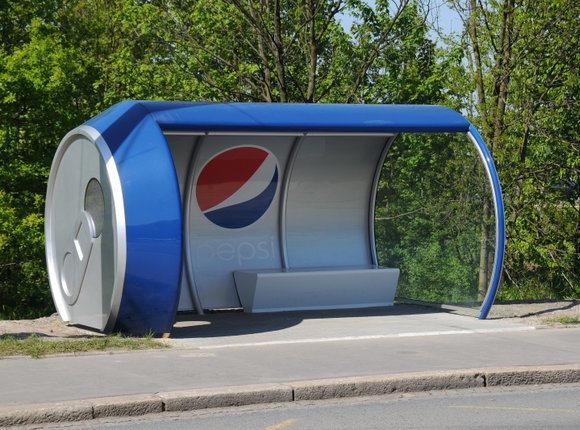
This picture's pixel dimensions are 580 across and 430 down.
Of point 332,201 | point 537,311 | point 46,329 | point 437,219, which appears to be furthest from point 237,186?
point 537,311

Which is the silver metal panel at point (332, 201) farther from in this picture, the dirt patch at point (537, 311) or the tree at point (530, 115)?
the tree at point (530, 115)

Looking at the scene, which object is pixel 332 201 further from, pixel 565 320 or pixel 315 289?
pixel 565 320

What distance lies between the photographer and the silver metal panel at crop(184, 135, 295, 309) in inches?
501

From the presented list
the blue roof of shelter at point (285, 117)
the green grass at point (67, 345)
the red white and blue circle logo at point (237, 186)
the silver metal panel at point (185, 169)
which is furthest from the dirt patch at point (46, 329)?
the red white and blue circle logo at point (237, 186)

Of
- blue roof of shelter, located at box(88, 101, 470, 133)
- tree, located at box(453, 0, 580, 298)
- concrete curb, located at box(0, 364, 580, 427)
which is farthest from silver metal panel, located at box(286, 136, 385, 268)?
concrete curb, located at box(0, 364, 580, 427)

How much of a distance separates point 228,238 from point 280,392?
215 inches

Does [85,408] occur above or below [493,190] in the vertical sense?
A: below

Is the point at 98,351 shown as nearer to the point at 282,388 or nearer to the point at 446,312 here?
the point at 282,388

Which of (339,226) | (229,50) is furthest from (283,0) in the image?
(339,226)

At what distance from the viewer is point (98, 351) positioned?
30.6 feet

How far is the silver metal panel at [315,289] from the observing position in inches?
497

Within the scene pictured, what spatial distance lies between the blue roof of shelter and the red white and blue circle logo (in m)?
1.36

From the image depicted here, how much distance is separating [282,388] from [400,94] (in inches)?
722

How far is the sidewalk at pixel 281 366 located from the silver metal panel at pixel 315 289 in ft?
2.72
